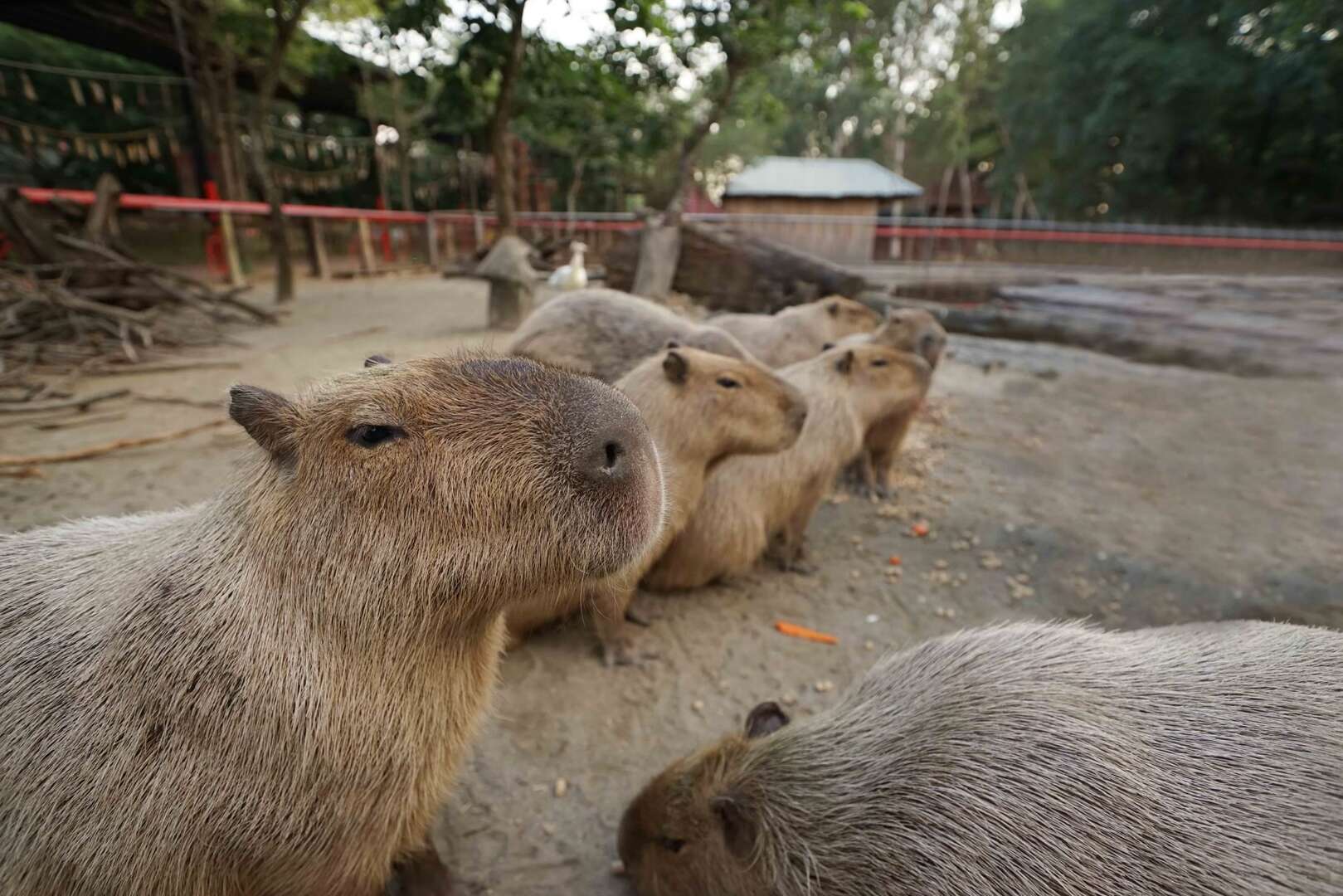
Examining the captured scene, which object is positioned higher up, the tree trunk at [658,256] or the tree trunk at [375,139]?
the tree trunk at [375,139]

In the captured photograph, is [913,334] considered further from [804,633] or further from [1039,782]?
[1039,782]

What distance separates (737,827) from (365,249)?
16722mm

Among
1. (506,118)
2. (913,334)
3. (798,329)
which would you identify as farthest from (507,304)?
(913,334)

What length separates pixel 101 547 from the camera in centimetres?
145

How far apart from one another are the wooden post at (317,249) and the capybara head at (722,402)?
14583 millimetres

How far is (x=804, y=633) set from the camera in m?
2.92

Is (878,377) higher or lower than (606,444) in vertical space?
lower

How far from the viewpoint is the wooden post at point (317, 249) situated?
14.3 meters

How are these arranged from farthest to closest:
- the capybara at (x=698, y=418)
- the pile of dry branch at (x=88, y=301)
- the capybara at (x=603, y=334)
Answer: the pile of dry branch at (x=88, y=301) < the capybara at (x=603, y=334) < the capybara at (x=698, y=418)

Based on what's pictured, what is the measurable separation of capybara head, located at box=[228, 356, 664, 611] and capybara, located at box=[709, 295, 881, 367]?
14.3 ft

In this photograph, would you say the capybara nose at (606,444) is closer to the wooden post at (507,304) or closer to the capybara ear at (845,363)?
the capybara ear at (845,363)

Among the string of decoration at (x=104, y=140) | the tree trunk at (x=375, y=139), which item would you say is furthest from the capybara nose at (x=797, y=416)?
the tree trunk at (x=375, y=139)

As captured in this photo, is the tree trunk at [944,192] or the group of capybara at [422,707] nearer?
the group of capybara at [422,707]

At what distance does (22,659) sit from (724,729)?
1948 mm
